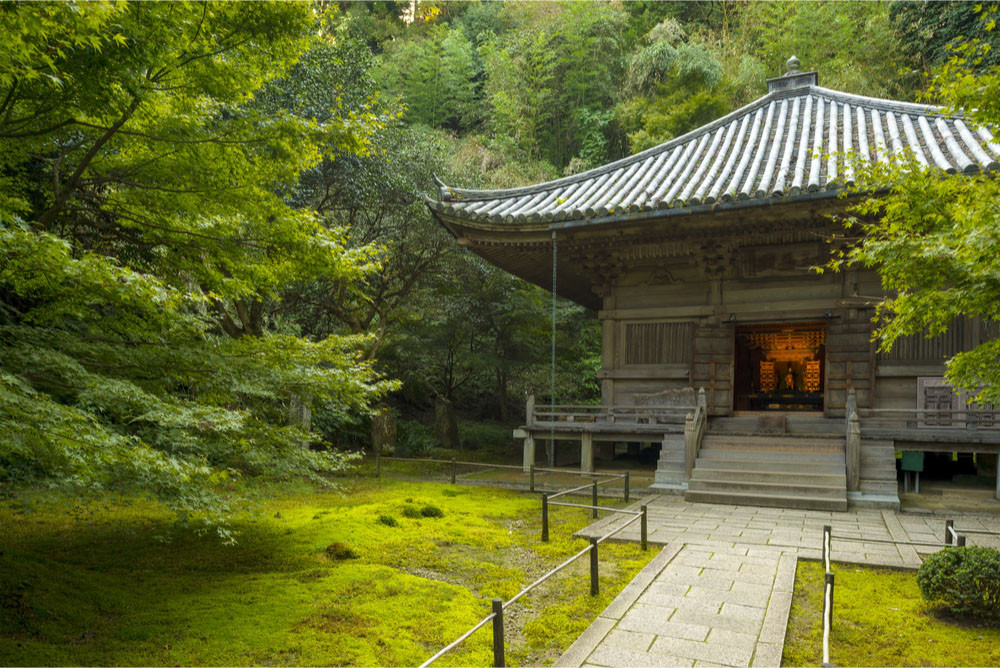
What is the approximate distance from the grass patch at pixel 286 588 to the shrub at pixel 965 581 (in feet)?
8.39

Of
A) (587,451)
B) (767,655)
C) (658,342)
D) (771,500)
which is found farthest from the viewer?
(658,342)

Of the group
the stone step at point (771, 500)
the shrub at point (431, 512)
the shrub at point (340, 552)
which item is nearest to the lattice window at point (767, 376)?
the stone step at point (771, 500)

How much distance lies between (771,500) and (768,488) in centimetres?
30

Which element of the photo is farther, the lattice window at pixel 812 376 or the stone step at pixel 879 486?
the lattice window at pixel 812 376

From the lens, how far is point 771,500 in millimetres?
9648

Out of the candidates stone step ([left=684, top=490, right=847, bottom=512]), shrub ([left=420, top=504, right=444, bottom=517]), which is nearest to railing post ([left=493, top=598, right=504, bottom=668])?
shrub ([left=420, top=504, right=444, bottom=517])

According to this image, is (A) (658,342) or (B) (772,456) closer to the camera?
(B) (772,456)

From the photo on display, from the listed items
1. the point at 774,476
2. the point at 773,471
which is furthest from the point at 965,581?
the point at 773,471

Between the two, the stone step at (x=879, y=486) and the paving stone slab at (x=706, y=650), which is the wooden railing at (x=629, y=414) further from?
the paving stone slab at (x=706, y=650)

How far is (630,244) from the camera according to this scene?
12.4 metres

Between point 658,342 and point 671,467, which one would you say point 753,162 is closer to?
point 658,342

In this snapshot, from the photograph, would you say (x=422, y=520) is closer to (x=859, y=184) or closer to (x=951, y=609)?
(x=951, y=609)

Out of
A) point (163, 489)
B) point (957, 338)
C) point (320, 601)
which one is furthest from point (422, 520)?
point (957, 338)

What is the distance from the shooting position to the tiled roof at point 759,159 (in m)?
10.5
